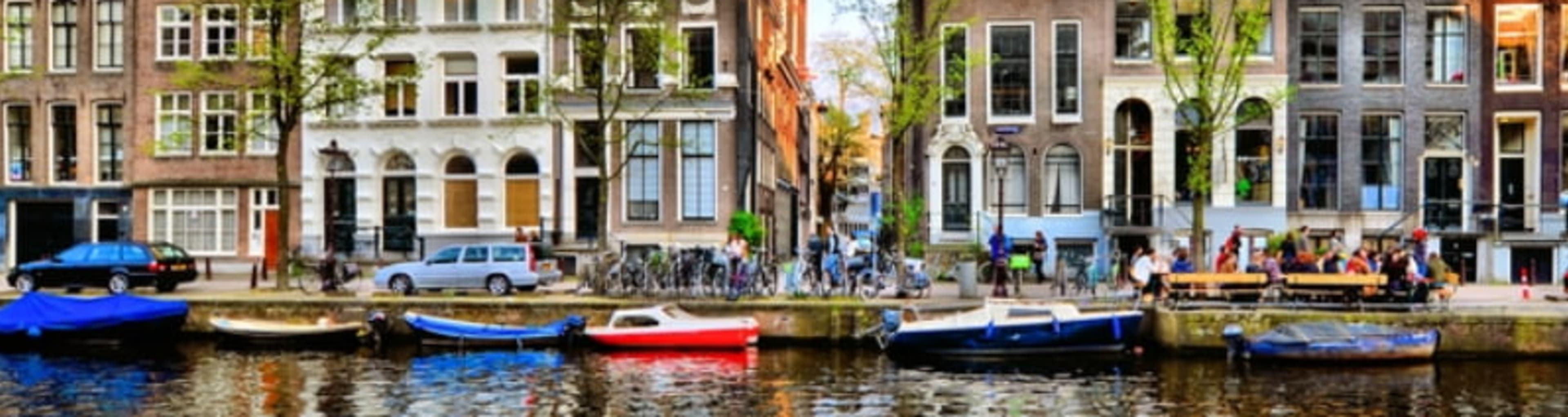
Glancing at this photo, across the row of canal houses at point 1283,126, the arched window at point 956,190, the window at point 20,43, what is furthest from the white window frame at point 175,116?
the arched window at point 956,190

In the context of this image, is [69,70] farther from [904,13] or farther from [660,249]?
[904,13]

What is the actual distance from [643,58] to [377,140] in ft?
38.7

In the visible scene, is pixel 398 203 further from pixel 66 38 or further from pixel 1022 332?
pixel 1022 332

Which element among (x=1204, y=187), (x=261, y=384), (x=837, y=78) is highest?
(x=837, y=78)

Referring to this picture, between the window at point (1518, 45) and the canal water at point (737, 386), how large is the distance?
17062 mm

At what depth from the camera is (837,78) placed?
150 feet

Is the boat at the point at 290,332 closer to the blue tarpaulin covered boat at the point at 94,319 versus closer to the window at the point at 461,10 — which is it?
the blue tarpaulin covered boat at the point at 94,319

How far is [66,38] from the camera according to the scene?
55.7 metres

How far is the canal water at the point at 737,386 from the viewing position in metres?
28.6

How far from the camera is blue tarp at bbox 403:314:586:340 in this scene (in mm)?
38469

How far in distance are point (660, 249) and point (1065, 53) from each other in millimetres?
13434

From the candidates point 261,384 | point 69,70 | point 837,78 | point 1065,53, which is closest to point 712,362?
point 261,384

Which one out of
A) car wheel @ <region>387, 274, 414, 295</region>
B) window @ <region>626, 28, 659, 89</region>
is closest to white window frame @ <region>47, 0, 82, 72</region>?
window @ <region>626, 28, 659, 89</region>

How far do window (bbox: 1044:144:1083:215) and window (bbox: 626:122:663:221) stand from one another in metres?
12.0
